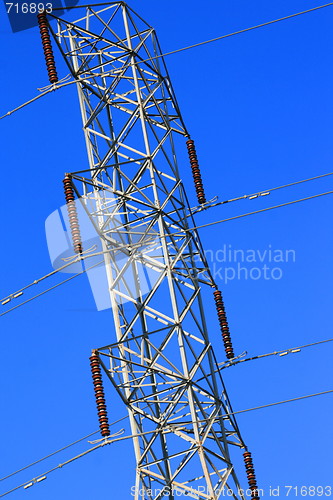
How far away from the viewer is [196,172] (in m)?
33.2

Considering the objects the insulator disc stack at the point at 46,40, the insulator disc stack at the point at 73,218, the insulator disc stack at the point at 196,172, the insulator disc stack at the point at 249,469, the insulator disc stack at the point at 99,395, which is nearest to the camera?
the insulator disc stack at the point at 99,395

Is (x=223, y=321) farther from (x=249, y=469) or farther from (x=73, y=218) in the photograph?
(x=73, y=218)

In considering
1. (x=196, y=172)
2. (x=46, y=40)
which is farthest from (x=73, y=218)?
(x=196, y=172)

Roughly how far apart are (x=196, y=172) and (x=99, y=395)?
20.3 feet

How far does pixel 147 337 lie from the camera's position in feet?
96.9

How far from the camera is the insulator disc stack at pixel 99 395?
28.9 meters

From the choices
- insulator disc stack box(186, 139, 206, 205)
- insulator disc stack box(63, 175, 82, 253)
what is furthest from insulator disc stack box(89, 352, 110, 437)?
insulator disc stack box(186, 139, 206, 205)

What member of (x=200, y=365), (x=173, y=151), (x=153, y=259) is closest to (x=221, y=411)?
(x=200, y=365)

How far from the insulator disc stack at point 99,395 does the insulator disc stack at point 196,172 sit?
16.3 ft

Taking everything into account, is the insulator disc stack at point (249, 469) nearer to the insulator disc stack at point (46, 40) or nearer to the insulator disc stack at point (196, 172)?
the insulator disc stack at point (196, 172)

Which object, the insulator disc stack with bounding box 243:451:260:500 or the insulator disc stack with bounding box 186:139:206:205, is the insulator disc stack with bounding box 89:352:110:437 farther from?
the insulator disc stack with bounding box 186:139:206:205

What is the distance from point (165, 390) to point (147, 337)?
111 cm

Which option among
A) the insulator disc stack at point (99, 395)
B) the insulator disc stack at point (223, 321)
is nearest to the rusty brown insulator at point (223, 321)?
the insulator disc stack at point (223, 321)

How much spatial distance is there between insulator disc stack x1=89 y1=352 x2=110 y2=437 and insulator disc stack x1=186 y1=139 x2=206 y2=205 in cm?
497
